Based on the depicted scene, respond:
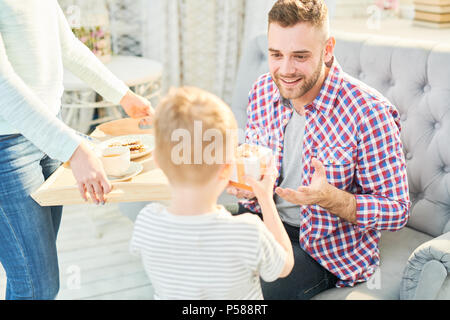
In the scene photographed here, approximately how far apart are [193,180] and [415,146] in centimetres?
88

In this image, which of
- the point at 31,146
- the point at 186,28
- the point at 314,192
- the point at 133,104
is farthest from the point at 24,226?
the point at 186,28

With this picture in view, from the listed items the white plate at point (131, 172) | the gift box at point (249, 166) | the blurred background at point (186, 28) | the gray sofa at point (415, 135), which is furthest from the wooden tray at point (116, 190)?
the blurred background at point (186, 28)

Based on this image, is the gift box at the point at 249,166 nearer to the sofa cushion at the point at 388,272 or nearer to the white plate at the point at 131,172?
the white plate at the point at 131,172

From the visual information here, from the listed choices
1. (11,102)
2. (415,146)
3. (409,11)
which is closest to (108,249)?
(11,102)

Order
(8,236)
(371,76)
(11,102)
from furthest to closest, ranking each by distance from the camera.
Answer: (371,76) → (8,236) → (11,102)

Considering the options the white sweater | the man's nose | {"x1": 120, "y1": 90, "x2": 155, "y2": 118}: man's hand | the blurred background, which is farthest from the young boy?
the blurred background

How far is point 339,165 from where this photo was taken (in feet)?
3.97

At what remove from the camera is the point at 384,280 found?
1.22 metres

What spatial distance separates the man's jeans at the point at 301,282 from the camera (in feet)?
3.87

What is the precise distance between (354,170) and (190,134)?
63cm

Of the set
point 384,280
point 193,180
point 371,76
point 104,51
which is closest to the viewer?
→ point 193,180

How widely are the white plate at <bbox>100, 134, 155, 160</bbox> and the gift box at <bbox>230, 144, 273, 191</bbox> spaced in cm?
33

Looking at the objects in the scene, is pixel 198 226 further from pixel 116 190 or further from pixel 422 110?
pixel 422 110
